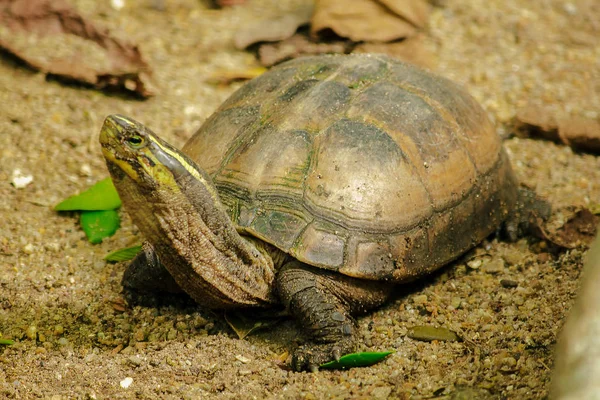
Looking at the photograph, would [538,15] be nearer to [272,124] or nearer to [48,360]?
[272,124]

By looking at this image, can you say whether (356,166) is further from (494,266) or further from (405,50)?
(405,50)

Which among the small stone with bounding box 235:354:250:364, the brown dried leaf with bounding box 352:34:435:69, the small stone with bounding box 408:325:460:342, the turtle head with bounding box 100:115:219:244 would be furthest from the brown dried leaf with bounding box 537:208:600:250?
the brown dried leaf with bounding box 352:34:435:69

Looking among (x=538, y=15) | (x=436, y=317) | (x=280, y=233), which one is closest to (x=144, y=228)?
(x=280, y=233)

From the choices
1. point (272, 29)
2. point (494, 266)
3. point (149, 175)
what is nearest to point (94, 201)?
point (149, 175)

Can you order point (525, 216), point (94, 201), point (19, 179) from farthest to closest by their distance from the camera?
point (19, 179)
point (94, 201)
point (525, 216)

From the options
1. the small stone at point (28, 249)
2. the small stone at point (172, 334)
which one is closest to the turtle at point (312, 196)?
the small stone at point (172, 334)

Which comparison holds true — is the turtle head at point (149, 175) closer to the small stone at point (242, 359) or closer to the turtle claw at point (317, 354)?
the small stone at point (242, 359)
